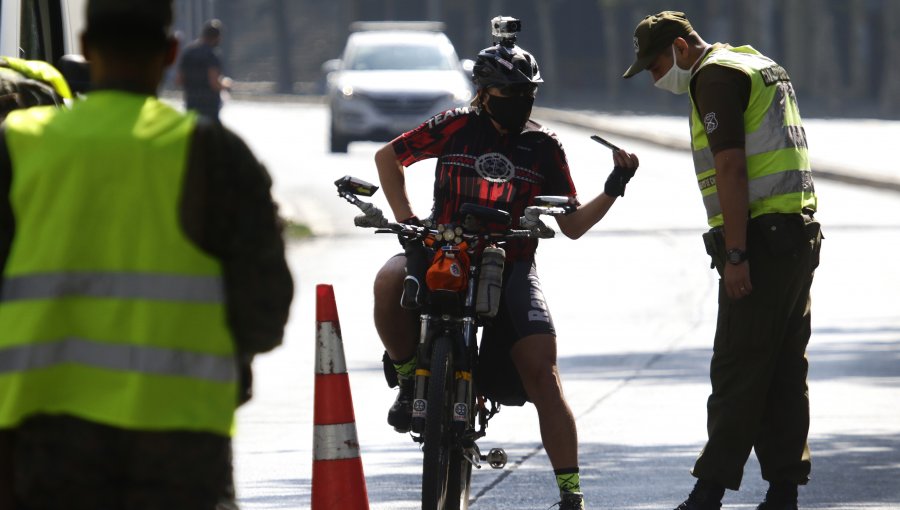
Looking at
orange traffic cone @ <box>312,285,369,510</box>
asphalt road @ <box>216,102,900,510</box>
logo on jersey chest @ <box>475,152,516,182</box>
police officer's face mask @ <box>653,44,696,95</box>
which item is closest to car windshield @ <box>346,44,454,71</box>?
asphalt road @ <box>216,102,900,510</box>

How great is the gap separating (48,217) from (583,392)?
7450 millimetres

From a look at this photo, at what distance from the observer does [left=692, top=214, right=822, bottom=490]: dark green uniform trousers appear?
276 inches

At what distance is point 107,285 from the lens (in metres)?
3.81

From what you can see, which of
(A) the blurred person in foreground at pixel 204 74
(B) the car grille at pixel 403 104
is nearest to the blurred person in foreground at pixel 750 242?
(A) the blurred person in foreground at pixel 204 74

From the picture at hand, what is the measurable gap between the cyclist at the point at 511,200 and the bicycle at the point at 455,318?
0.13 metres

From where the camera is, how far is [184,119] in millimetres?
3877

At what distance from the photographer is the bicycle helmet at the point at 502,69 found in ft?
22.0

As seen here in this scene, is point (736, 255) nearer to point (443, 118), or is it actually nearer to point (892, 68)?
point (443, 118)

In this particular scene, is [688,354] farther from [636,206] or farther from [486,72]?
[636,206]

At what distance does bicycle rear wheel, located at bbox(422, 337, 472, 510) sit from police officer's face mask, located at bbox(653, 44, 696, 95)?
4.23 feet

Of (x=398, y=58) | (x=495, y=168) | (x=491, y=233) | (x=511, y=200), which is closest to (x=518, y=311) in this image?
(x=491, y=233)

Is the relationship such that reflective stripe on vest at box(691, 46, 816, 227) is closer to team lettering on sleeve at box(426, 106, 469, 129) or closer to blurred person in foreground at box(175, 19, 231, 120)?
team lettering on sleeve at box(426, 106, 469, 129)

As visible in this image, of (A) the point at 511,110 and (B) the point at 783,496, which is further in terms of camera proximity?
(B) the point at 783,496

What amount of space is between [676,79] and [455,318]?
124 centimetres
